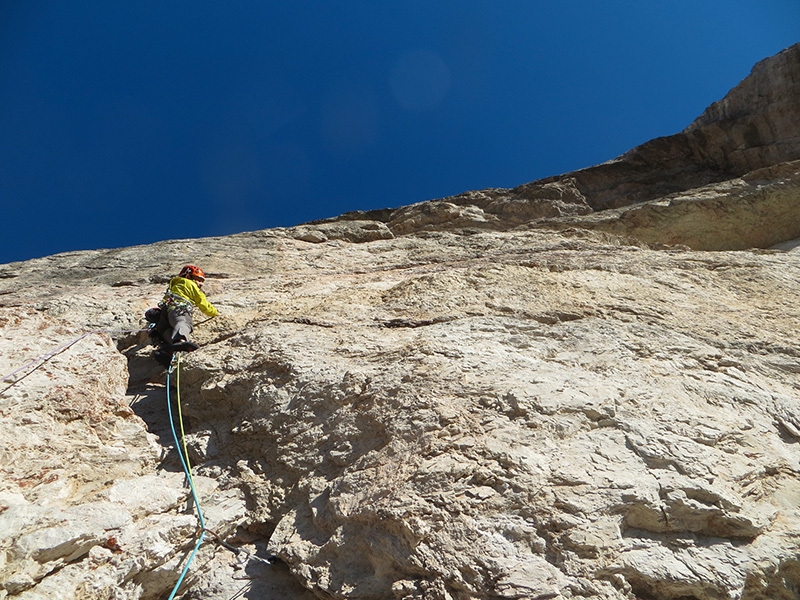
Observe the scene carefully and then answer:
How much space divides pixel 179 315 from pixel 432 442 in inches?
127

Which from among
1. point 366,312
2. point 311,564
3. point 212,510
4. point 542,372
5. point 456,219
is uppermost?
point 456,219

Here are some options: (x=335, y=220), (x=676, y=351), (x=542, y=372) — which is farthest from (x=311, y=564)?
(x=335, y=220)

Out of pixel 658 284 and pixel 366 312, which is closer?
pixel 366 312

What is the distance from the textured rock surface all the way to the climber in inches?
9.3

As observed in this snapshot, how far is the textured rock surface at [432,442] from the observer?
272cm

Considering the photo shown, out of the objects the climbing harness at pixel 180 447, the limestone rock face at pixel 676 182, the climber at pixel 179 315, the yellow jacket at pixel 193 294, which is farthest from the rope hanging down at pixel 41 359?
the limestone rock face at pixel 676 182

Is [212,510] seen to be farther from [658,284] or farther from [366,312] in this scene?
[658,284]

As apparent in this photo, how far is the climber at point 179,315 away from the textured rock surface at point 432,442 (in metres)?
0.24

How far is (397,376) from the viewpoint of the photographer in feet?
12.9

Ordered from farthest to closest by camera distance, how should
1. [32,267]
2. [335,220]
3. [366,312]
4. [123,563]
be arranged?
[335,220] → [32,267] → [366,312] → [123,563]

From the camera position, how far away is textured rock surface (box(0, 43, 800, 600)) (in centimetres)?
272

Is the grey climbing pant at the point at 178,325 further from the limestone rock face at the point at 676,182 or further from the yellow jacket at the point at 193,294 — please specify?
the limestone rock face at the point at 676,182

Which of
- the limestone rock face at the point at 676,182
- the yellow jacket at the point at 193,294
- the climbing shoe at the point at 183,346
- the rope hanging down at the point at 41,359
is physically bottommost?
the climbing shoe at the point at 183,346

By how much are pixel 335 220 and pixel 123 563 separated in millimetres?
9466
